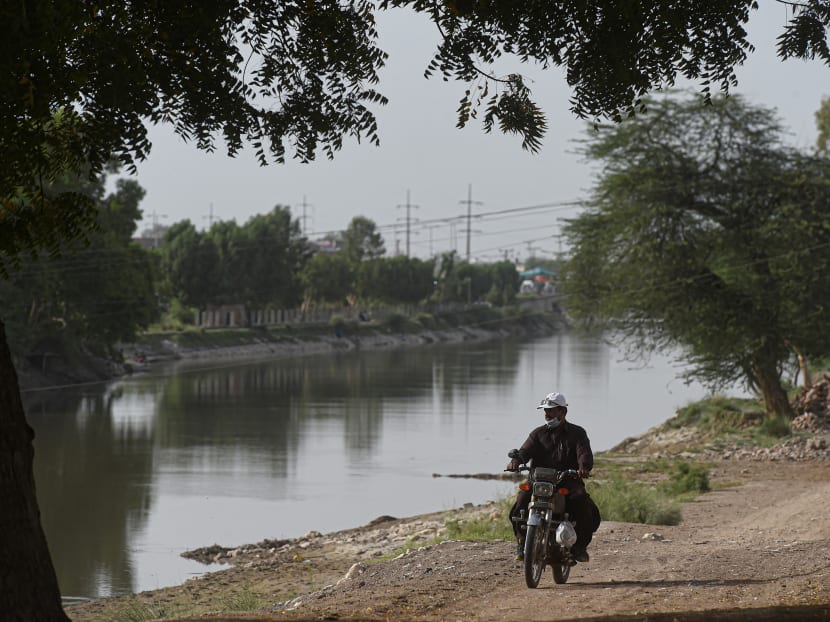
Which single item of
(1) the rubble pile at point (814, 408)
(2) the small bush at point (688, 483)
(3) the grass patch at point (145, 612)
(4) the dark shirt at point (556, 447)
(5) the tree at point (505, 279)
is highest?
(5) the tree at point (505, 279)

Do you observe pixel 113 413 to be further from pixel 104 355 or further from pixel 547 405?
pixel 547 405

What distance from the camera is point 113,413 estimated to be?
143 ft

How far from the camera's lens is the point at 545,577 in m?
10.4

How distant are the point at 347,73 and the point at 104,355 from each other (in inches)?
2070

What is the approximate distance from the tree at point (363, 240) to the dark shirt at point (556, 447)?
125m

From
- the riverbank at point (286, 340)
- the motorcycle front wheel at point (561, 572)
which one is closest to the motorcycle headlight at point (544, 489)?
the motorcycle front wheel at point (561, 572)

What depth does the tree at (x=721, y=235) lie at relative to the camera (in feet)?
91.9

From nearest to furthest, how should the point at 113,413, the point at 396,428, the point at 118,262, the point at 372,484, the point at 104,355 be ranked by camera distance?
the point at 372,484 → the point at 396,428 → the point at 113,413 → the point at 118,262 → the point at 104,355

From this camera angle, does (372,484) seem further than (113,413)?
No

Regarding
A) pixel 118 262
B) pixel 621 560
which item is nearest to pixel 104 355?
pixel 118 262

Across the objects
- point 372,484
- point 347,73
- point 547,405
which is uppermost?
point 347,73

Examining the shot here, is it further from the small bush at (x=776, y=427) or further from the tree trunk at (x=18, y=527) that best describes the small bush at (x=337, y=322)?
the tree trunk at (x=18, y=527)

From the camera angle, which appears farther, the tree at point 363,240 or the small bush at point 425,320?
the tree at point 363,240

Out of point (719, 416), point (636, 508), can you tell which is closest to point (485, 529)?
point (636, 508)
